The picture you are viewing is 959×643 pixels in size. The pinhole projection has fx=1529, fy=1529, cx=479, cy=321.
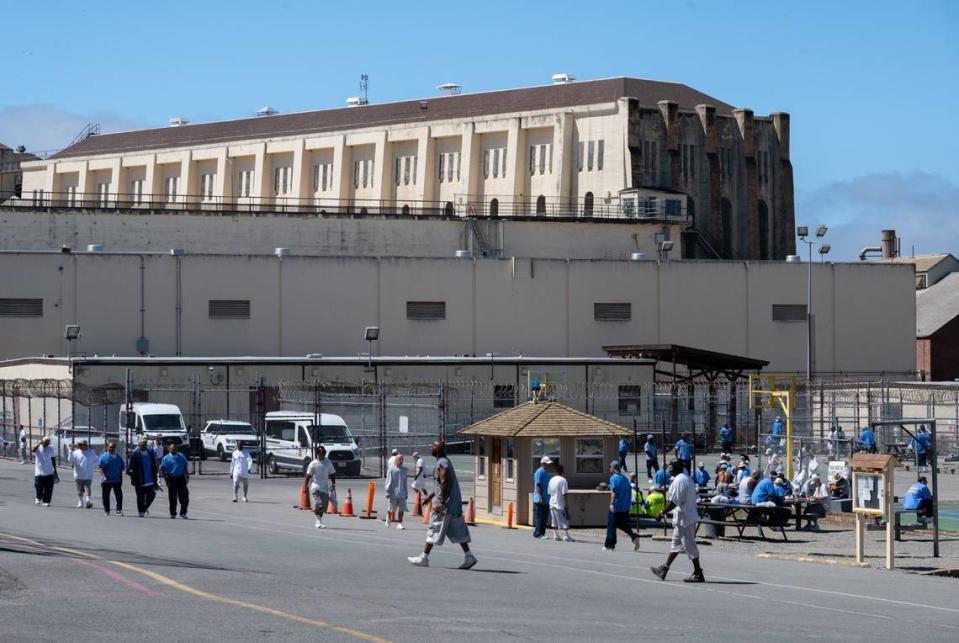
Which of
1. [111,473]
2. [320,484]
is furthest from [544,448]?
[111,473]

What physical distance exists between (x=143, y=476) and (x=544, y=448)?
766 centimetres

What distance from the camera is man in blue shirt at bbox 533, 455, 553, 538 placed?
2753 centimetres

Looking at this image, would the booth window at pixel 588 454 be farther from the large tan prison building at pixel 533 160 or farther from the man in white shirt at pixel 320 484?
the large tan prison building at pixel 533 160

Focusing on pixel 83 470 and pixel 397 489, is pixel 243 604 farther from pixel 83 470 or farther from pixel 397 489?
pixel 83 470

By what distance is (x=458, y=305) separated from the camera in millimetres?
64875

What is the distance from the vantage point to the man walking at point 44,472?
1158 inches

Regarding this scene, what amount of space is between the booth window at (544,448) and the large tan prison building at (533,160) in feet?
169

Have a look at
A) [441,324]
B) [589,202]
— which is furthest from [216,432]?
[589,202]

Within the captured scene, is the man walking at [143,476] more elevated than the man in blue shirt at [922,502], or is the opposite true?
the man walking at [143,476]

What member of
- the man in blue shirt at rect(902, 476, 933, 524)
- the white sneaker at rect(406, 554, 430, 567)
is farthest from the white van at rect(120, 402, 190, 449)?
the white sneaker at rect(406, 554, 430, 567)

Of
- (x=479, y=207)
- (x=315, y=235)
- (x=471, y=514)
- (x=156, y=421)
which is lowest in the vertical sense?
(x=471, y=514)

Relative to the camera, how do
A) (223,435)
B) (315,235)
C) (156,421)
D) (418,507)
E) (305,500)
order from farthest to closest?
(315,235), (223,435), (156,421), (305,500), (418,507)

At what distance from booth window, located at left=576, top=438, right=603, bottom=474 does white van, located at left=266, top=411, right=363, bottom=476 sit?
42.7ft

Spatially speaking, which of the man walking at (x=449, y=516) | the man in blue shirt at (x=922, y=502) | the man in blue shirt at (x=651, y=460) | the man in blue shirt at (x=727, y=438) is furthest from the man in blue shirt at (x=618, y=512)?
the man in blue shirt at (x=727, y=438)
